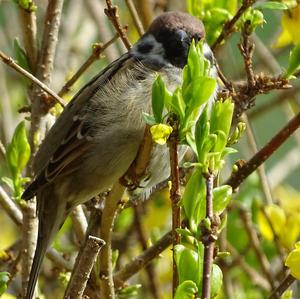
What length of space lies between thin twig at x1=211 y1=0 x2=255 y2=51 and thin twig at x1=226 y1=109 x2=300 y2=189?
0.39 meters

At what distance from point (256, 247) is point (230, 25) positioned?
0.73 m

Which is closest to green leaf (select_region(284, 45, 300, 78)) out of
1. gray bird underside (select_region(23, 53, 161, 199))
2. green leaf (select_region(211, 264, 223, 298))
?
green leaf (select_region(211, 264, 223, 298))

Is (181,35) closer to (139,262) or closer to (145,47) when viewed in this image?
(145,47)

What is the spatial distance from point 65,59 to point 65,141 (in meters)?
0.94

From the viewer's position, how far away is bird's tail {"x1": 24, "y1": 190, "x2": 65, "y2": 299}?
2100mm

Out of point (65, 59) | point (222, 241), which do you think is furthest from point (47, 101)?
point (65, 59)

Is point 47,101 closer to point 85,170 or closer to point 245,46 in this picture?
point 85,170

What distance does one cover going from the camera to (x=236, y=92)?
2033mm

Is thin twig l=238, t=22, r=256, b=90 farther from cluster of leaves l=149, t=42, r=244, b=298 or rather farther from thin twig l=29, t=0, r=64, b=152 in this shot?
thin twig l=29, t=0, r=64, b=152

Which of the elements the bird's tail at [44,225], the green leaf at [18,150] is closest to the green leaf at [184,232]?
the bird's tail at [44,225]

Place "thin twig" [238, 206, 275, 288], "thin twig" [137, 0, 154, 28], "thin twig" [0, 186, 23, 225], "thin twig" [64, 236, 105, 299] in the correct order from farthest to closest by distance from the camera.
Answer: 1. "thin twig" [137, 0, 154, 28]
2. "thin twig" [238, 206, 275, 288]
3. "thin twig" [0, 186, 23, 225]
4. "thin twig" [64, 236, 105, 299]

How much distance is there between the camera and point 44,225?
2486 mm

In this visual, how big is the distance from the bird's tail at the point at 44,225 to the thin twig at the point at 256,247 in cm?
59

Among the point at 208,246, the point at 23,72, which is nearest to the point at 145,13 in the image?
the point at 23,72
